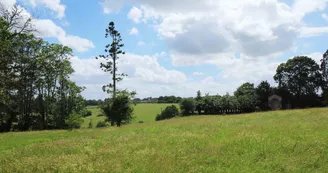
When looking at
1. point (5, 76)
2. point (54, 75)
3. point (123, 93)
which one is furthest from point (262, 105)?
point (5, 76)

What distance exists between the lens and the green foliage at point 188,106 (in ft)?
218

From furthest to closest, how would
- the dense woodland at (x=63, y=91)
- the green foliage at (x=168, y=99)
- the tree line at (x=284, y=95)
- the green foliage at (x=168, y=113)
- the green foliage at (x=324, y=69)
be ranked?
the green foliage at (x=168, y=99), the green foliage at (x=168, y=113), the green foliage at (x=324, y=69), the tree line at (x=284, y=95), the dense woodland at (x=63, y=91)

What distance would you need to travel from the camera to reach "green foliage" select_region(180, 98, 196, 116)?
66312 millimetres

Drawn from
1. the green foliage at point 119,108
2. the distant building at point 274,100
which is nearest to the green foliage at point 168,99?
the distant building at point 274,100

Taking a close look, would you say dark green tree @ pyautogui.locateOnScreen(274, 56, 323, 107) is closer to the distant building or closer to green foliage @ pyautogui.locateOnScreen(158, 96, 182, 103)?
the distant building

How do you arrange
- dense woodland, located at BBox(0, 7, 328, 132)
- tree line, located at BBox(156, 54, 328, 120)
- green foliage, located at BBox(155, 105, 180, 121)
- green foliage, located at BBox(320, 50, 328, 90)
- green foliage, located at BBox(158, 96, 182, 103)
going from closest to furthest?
1. dense woodland, located at BBox(0, 7, 328, 132)
2. tree line, located at BBox(156, 54, 328, 120)
3. green foliage, located at BBox(320, 50, 328, 90)
4. green foliage, located at BBox(155, 105, 180, 121)
5. green foliage, located at BBox(158, 96, 182, 103)

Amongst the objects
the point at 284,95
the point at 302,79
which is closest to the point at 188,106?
the point at 284,95

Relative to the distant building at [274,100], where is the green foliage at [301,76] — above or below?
above

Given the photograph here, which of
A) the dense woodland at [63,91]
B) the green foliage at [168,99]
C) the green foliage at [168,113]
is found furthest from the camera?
the green foliage at [168,99]

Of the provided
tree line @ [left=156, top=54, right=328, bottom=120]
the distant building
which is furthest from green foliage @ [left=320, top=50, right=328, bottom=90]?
the distant building

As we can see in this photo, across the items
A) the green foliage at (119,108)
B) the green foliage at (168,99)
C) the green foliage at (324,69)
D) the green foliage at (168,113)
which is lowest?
the green foliage at (168,113)

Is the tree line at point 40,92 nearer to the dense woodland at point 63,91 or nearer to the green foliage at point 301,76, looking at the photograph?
the dense woodland at point 63,91

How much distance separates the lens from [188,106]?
218ft

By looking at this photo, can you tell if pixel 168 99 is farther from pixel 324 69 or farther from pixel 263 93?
pixel 324 69
